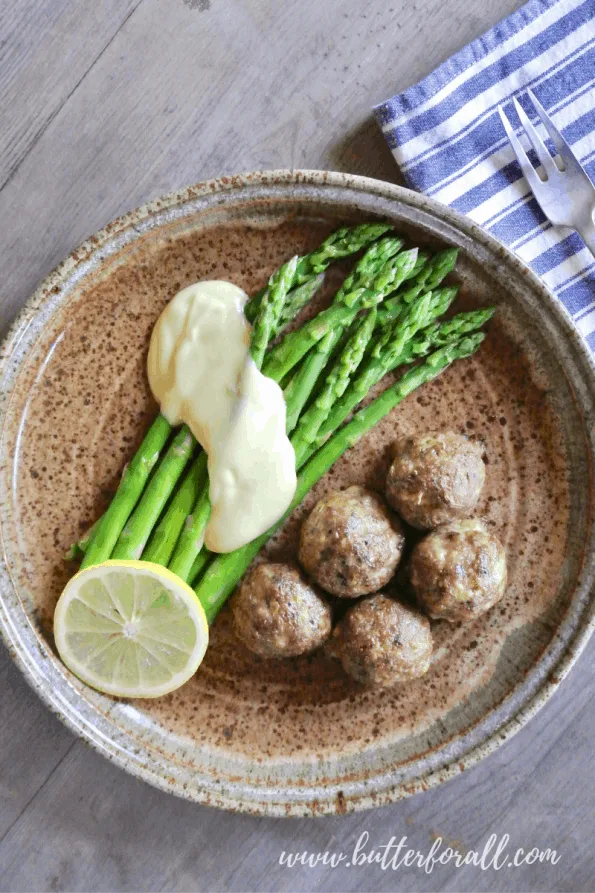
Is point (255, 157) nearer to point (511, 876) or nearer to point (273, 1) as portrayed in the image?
point (273, 1)

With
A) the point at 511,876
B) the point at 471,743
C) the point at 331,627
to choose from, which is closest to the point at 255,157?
the point at 331,627

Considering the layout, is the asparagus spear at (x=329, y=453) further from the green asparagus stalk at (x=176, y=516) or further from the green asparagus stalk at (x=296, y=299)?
the green asparagus stalk at (x=296, y=299)

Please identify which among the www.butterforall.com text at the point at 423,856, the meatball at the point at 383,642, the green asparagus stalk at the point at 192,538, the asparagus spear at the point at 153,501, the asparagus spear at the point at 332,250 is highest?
the asparagus spear at the point at 332,250

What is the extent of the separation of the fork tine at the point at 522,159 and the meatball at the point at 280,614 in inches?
73.1

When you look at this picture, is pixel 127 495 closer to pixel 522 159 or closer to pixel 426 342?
pixel 426 342

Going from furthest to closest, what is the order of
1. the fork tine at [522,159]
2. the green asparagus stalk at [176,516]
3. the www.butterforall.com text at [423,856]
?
the www.butterforall.com text at [423,856] → the fork tine at [522,159] → the green asparagus stalk at [176,516]

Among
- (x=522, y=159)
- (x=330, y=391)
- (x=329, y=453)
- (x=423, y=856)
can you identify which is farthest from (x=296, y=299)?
(x=423, y=856)

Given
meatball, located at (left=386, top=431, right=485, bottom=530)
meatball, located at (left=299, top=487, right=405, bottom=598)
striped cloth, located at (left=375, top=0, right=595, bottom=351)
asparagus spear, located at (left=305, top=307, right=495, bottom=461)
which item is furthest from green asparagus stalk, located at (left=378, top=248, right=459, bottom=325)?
meatball, located at (left=299, top=487, right=405, bottom=598)

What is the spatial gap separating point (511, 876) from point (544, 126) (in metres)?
3.29

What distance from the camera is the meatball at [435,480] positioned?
2432mm

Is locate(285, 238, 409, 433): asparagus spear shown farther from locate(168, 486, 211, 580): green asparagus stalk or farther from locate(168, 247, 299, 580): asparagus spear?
locate(168, 486, 211, 580): green asparagus stalk

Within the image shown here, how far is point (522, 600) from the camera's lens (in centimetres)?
271

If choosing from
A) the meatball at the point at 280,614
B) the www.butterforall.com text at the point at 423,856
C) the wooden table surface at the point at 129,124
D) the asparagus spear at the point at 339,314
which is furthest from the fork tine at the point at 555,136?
the www.butterforall.com text at the point at 423,856

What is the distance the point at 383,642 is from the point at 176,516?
928 millimetres
